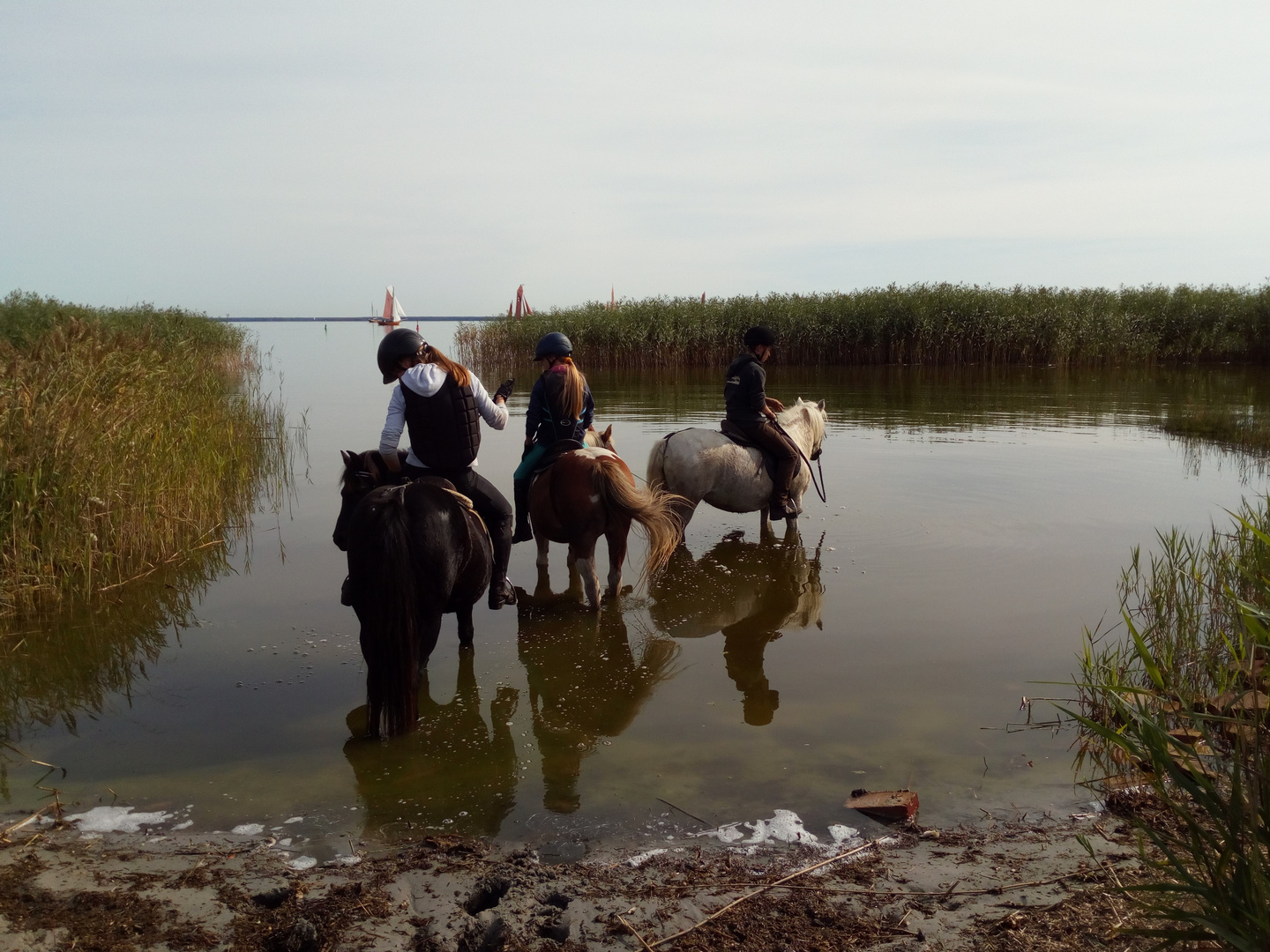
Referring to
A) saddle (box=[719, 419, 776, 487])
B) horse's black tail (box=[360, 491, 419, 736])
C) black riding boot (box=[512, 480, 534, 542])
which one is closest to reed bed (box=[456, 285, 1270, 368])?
saddle (box=[719, 419, 776, 487])

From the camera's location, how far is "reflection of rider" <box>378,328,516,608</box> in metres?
5.77

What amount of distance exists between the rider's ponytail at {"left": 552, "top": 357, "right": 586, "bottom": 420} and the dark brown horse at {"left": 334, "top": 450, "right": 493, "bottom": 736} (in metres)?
2.12

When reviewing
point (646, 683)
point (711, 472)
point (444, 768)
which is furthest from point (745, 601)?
point (444, 768)

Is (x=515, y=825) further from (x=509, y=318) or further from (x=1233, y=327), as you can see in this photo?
(x=1233, y=327)

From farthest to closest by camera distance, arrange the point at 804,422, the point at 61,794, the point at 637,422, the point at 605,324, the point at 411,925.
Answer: the point at 605,324, the point at 637,422, the point at 804,422, the point at 61,794, the point at 411,925

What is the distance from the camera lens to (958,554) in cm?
902

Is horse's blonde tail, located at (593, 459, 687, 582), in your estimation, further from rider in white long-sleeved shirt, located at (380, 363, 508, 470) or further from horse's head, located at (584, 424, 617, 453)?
→ rider in white long-sleeved shirt, located at (380, 363, 508, 470)

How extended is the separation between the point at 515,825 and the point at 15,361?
7154 mm

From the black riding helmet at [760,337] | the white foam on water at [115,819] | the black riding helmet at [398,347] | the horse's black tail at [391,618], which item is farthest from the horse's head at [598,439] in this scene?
the white foam on water at [115,819]

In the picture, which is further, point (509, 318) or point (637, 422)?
point (509, 318)

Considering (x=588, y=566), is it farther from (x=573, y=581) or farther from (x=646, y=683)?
(x=646, y=683)

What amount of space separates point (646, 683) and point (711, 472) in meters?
3.76

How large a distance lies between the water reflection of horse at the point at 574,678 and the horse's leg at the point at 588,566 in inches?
6.4

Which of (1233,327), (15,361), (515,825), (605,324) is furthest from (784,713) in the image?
(1233,327)
